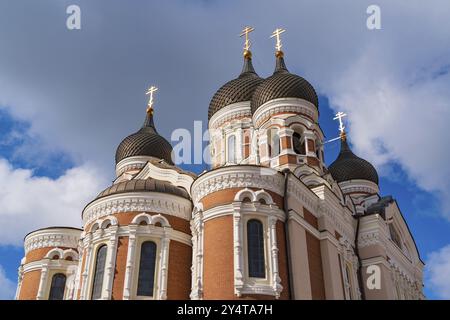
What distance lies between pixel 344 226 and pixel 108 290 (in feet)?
26.3

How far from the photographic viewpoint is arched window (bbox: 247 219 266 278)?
13055mm

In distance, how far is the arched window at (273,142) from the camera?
1869cm

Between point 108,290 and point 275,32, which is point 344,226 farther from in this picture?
point 275,32

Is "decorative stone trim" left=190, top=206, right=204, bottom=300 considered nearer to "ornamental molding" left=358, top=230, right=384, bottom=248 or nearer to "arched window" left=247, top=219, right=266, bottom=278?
"arched window" left=247, top=219, right=266, bottom=278

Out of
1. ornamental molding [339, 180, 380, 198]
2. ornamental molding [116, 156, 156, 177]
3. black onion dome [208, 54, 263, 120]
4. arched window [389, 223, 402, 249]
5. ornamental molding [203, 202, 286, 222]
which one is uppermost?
black onion dome [208, 54, 263, 120]

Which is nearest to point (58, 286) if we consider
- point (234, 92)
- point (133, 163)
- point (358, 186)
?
point (133, 163)

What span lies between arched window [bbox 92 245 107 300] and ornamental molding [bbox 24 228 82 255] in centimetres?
441

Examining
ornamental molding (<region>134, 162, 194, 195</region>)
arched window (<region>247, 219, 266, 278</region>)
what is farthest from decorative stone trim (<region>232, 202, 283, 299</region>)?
ornamental molding (<region>134, 162, 194, 195</region>)

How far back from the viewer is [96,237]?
14883mm

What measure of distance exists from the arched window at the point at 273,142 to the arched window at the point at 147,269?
20.1ft

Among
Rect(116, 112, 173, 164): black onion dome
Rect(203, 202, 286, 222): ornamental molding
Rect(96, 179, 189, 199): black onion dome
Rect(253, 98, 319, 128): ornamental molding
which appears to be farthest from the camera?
Rect(116, 112, 173, 164): black onion dome

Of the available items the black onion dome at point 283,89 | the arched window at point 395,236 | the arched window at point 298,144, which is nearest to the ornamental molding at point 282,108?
the black onion dome at point 283,89

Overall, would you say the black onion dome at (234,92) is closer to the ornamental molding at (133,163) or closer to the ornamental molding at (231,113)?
the ornamental molding at (231,113)
